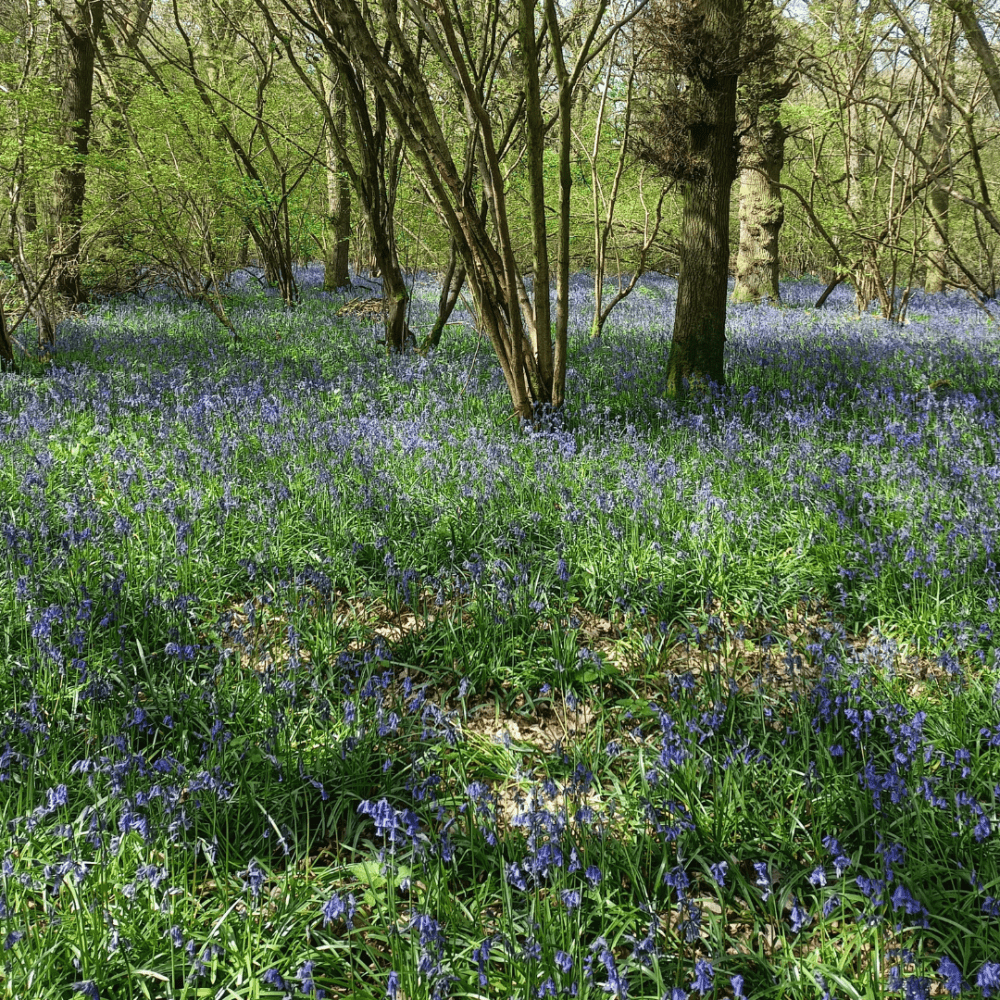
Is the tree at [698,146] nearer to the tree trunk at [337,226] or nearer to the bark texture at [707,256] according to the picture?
the bark texture at [707,256]

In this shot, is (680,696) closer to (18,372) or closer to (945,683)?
(945,683)

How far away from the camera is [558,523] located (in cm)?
419

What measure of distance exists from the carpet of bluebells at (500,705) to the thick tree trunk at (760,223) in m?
9.49

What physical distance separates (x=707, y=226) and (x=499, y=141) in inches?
210

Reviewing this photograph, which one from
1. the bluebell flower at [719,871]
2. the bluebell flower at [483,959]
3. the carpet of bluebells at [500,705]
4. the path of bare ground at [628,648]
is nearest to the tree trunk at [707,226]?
the carpet of bluebells at [500,705]

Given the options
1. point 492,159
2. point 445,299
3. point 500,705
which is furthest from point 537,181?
point 500,705

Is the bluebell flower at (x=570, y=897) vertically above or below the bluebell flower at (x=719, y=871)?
above

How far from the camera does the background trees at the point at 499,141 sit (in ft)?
19.6

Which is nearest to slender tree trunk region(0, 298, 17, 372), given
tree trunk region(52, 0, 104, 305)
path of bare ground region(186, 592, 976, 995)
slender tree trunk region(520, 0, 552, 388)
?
tree trunk region(52, 0, 104, 305)

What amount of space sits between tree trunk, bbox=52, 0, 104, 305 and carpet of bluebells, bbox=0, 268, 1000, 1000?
5584mm

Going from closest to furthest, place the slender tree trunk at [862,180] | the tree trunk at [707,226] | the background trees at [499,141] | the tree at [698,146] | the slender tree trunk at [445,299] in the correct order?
1. the background trees at [499,141]
2. the tree at [698,146]
3. the tree trunk at [707,226]
4. the slender tree trunk at [445,299]
5. the slender tree trunk at [862,180]

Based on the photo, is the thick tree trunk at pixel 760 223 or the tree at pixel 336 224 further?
the tree at pixel 336 224

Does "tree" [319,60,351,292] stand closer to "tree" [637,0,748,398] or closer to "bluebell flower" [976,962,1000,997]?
"tree" [637,0,748,398]

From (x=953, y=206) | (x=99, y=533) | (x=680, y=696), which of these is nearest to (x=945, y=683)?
(x=680, y=696)
